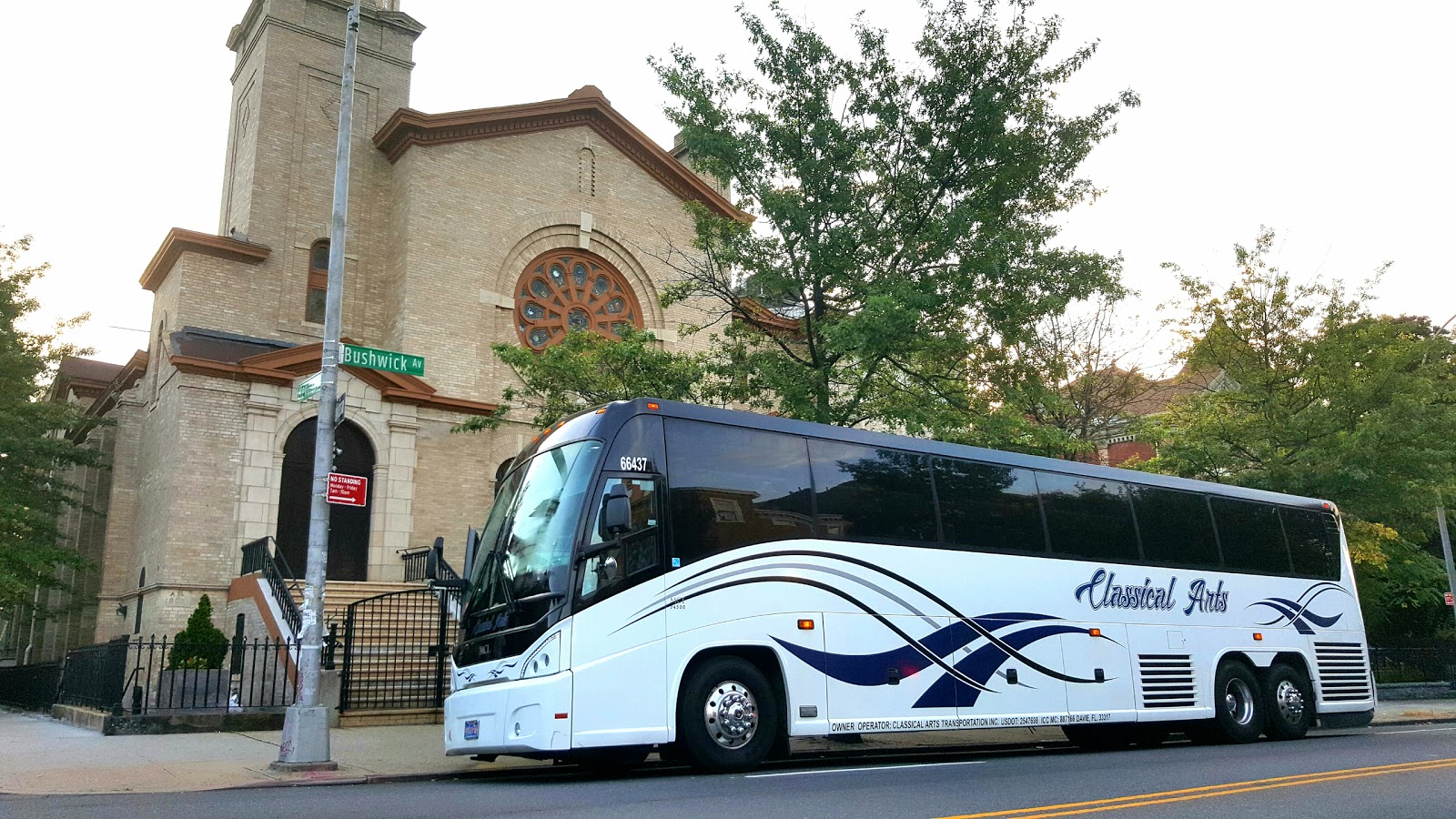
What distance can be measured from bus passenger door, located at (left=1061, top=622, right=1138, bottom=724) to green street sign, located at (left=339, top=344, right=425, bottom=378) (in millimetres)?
8383

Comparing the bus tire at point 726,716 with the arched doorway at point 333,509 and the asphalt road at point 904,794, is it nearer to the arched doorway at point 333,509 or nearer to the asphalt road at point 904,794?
the asphalt road at point 904,794

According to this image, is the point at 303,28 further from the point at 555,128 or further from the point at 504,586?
the point at 504,586

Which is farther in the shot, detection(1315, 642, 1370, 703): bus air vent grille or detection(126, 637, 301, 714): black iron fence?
detection(1315, 642, 1370, 703): bus air vent grille

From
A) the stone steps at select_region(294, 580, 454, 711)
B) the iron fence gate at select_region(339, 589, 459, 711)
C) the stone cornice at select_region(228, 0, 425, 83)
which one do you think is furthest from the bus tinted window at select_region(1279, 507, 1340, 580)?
the stone cornice at select_region(228, 0, 425, 83)

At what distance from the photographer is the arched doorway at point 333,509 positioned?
22.6m

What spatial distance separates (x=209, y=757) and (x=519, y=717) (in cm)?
448

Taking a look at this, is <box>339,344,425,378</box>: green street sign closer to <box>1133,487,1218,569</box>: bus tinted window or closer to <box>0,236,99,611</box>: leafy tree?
<box>1133,487,1218,569</box>: bus tinted window

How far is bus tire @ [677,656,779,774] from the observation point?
10016 millimetres

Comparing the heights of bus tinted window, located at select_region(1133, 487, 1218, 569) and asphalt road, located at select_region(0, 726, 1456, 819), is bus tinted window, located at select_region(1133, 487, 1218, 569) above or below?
above

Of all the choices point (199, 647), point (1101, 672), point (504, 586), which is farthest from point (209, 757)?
point (1101, 672)

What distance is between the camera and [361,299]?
2633 centimetres

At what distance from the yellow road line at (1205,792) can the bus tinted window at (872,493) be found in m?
4.11

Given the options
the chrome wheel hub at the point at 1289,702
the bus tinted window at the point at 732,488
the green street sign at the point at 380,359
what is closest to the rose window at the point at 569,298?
the green street sign at the point at 380,359

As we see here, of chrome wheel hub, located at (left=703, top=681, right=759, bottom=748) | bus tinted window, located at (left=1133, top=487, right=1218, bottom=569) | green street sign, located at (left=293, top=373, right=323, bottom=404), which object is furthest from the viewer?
bus tinted window, located at (left=1133, top=487, right=1218, bottom=569)
